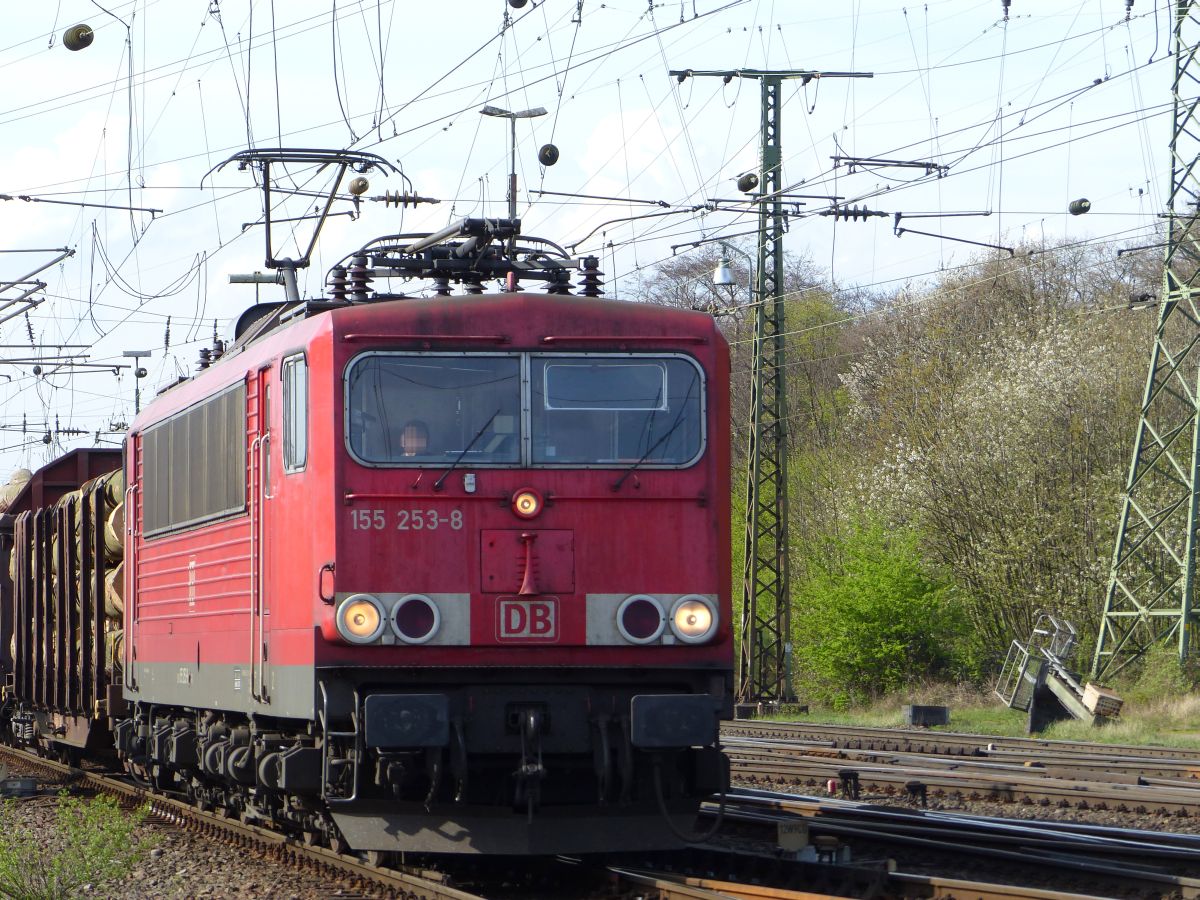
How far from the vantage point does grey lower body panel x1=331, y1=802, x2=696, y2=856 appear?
9.20m

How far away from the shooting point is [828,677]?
3128cm

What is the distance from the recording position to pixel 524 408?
9.57 meters

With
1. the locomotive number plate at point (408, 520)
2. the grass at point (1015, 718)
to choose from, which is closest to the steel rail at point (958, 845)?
the locomotive number plate at point (408, 520)

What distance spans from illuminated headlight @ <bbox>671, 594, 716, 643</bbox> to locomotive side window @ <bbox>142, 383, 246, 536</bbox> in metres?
2.98

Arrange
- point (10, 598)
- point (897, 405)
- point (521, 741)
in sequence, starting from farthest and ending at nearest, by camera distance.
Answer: point (897, 405) < point (10, 598) < point (521, 741)

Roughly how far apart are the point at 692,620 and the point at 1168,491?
75.8 feet

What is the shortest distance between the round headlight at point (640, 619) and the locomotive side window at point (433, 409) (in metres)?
1.03

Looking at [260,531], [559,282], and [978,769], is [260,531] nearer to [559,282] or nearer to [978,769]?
[559,282]

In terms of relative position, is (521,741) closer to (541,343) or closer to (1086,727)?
(541,343)

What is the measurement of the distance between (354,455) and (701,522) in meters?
1.98

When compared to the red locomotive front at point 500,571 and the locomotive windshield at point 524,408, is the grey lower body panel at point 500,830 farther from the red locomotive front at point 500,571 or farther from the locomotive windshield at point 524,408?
the locomotive windshield at point 524,408

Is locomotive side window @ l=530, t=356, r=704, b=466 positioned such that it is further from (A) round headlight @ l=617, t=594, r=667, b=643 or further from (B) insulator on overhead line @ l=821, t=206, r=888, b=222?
(B) insulator on overhead line @ l=821, t=206, r=888, b=222

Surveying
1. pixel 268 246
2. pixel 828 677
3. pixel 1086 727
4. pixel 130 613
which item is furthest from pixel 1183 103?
pixel 130 613

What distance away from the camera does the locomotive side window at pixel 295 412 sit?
31.7 ft
